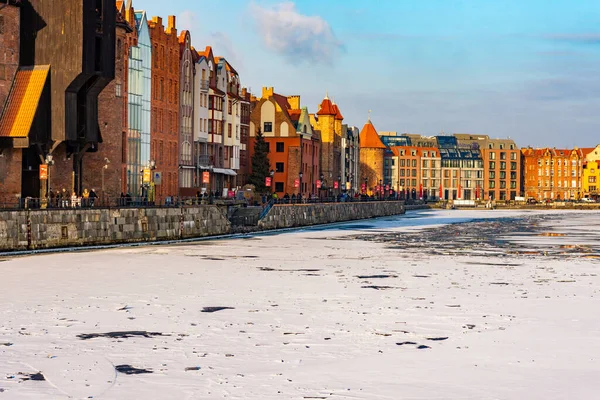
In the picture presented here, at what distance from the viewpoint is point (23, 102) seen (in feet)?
192

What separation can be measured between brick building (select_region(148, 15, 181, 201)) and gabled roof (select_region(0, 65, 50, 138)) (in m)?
28.2

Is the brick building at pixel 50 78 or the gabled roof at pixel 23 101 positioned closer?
the gabled roof at pixel 23 101

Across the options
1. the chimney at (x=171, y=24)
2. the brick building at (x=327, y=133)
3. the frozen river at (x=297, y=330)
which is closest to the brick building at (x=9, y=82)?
the frozen river at (x=297, y=330)

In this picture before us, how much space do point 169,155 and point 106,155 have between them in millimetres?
20741

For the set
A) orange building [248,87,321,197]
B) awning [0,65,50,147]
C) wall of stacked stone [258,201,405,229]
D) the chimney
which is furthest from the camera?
orange building [248,87,321,197]

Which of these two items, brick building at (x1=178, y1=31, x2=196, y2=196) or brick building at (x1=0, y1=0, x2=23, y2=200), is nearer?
brick building at (x1=0, y1=0, x2=23, y2=200)

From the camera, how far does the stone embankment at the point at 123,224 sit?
1891 inches

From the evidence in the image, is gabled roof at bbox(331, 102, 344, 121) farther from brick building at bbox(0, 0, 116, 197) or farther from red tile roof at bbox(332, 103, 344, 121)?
brick building at bbox(0, 0, 116, 197)

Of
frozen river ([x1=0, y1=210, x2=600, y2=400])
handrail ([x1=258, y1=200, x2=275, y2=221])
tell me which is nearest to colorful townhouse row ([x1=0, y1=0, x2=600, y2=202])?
handrail ([x1=258, y1=200, x2=275, y2=221])

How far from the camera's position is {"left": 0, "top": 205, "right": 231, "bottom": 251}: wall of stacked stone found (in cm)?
4778

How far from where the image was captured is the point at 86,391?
16.2 metres

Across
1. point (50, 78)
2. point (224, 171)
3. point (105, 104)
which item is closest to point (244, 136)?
point (224, 171)

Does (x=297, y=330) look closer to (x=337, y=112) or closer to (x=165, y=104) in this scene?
(x=165, y=104)

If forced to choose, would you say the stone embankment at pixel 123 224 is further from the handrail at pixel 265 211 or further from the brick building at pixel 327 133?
the brick building at pixel 327 133
